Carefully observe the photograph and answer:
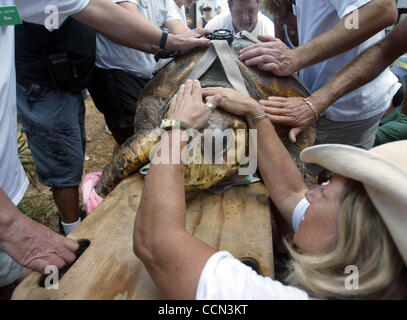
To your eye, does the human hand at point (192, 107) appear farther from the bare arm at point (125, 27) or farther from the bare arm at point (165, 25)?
the bare arm at point (165, 25)

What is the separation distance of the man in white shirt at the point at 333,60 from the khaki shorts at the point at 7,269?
52.4 inches

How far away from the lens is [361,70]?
1609 mm

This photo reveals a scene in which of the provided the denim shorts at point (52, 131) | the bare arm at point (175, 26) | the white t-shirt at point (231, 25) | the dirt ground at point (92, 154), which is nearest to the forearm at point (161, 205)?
the denim shorts at point (52, 131)

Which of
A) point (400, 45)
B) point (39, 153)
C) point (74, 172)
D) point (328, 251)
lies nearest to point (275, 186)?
point (328, 251)

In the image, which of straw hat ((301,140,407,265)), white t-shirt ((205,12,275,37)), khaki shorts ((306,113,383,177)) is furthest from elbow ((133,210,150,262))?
white t-shirt ((205,12,275,37))

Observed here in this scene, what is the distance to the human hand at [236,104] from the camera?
128cm

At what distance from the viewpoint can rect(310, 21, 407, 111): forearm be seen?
62.6 inches

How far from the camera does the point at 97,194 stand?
1.47 meters

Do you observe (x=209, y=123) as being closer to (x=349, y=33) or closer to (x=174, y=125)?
(x=174, y=125)

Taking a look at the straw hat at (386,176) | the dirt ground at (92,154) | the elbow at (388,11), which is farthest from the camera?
the dirt ground at (92,154)

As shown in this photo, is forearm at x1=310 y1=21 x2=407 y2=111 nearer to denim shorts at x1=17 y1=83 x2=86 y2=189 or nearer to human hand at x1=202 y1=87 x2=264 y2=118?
human hand at x1=202 y1=87 x2=264 y2=118

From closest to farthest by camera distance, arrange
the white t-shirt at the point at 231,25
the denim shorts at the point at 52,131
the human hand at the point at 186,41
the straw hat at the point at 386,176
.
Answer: the straw hat at the point at 386,176, the human hand at the point at 186,41, the denim shorts at the point at 52,131, the white t-shirt at the point at 231,25

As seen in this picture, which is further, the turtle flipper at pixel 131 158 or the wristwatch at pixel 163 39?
the wristwatch at pixel 163 39
